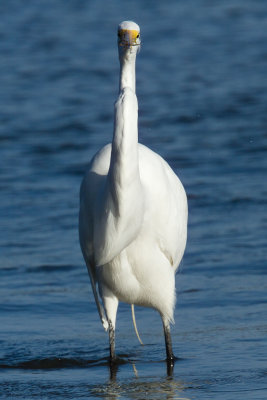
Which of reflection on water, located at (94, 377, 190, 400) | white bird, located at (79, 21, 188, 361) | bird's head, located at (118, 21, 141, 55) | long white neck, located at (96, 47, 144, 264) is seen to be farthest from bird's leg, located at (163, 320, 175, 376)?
bird's head, located at (118, 21, 141, 55)

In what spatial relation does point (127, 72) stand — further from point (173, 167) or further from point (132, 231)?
point (173, 167)

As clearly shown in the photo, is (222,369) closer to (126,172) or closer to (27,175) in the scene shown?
(126,172)

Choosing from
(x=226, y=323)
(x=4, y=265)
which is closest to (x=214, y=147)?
(x=4, y=265)

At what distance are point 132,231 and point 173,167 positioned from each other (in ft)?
16.8

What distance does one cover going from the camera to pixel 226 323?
19.0 ft

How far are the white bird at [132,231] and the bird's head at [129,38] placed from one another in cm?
2

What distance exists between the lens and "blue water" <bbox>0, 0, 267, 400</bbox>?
5227 millimetres

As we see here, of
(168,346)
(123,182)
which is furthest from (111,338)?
(123,182)

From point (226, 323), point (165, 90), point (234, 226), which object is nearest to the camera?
point (226, 323)

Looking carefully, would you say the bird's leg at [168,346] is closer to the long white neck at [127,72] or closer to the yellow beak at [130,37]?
the long white neck at [127,72]

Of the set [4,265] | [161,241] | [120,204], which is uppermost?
[120,204]

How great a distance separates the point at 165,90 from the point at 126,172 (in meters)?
9.46

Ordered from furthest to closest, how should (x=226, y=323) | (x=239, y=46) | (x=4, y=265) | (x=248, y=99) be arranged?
(x=239, y=46) → (x=248, y=99) → (x=4, y=265) → (x=226, y=323)

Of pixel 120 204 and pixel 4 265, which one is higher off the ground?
pixel 120 204
